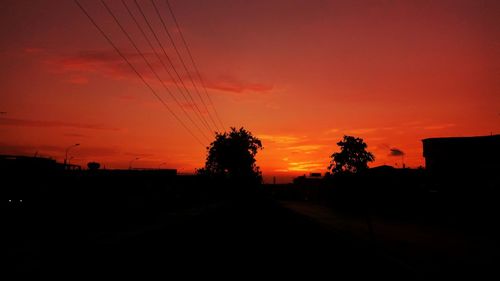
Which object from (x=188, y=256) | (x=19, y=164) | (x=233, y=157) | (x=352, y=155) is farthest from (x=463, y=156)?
(x=233, y=157)

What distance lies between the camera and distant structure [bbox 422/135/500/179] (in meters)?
28.2

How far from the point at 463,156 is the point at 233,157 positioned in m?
78.6

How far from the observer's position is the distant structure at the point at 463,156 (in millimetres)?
28234

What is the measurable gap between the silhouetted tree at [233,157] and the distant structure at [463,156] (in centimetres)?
7129

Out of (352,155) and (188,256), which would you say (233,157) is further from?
(188,256)

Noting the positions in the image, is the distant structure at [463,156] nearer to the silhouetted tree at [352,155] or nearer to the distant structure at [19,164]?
the silhouetted tree at [352,155]

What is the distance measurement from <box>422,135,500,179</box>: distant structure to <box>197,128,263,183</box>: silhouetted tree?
71.3 metres

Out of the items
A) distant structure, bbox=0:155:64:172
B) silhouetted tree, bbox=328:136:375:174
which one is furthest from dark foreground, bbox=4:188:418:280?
silhouetted tree, bbox=328:136:375:174

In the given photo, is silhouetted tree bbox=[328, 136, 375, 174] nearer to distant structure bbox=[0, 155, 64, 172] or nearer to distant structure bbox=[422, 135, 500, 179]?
distant structure bbox=[422, 135, 500, 179]

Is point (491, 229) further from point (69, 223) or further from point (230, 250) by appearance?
point (69, 223)

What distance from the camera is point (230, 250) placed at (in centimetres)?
1380

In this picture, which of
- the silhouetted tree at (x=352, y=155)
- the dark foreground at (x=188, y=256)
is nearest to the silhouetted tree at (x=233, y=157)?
the silhouetted tree at (x=352, y=155)

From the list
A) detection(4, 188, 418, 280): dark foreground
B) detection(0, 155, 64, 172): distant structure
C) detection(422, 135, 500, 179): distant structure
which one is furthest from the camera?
detection(0, 155, 64, 172): distant structure

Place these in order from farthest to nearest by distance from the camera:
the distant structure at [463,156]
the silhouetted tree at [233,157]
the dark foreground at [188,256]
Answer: the silhouetted tree at [233,157]
the distant structure at [463,156]
the dark foreground at [188,256]
